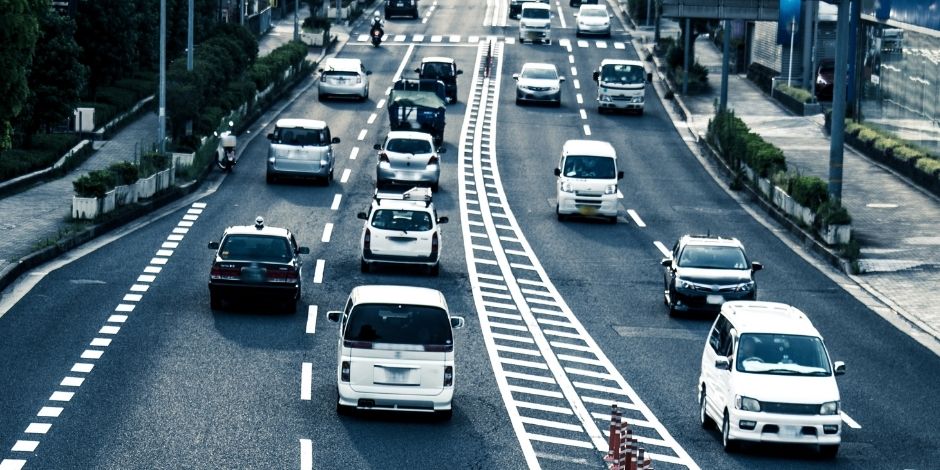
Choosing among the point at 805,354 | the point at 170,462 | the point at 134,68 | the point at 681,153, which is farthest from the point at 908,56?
the point at 170,462

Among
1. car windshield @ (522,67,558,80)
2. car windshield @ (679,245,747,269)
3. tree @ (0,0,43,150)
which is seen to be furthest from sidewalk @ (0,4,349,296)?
car windshield @ (522,67,558,80)

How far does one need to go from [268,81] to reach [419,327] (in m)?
46.6

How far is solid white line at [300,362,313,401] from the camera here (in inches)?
1080

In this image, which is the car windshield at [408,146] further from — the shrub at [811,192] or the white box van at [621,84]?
the white box van at [621,84]

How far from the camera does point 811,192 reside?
47.0 meters

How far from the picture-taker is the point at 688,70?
260 feet

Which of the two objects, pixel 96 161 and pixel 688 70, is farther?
pixel 688 70

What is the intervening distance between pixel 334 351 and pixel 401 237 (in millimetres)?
8105

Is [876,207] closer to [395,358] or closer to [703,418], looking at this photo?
[703,418]


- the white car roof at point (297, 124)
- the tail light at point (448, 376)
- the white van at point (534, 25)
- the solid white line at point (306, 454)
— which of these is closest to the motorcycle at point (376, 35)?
Result: the white van at point (534, 25)

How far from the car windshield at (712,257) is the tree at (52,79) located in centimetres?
2604

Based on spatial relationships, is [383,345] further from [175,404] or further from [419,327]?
[175,404]

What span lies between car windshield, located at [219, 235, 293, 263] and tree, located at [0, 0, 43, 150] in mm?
Result: 8763

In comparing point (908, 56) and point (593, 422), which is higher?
point (908, 56)
